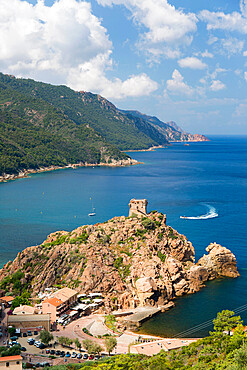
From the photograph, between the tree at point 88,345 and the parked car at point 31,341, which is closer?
the tree at point 88,345

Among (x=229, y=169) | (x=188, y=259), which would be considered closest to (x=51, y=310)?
(x=188, y=259)

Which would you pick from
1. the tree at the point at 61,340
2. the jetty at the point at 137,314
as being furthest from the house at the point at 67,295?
the tree at the point at 61,340

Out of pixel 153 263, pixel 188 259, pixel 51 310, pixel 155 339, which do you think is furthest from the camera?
pixel 188 259

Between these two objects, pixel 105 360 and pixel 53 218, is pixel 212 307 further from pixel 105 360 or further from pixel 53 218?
pixel 53 218

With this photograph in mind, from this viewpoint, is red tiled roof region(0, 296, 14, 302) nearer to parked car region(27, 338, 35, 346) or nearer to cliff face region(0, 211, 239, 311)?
cliff face region(0, 211, 239, 311)

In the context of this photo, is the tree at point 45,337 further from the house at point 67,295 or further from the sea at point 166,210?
the sea at point 166,210

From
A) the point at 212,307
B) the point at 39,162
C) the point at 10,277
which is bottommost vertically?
the point at 212,307
